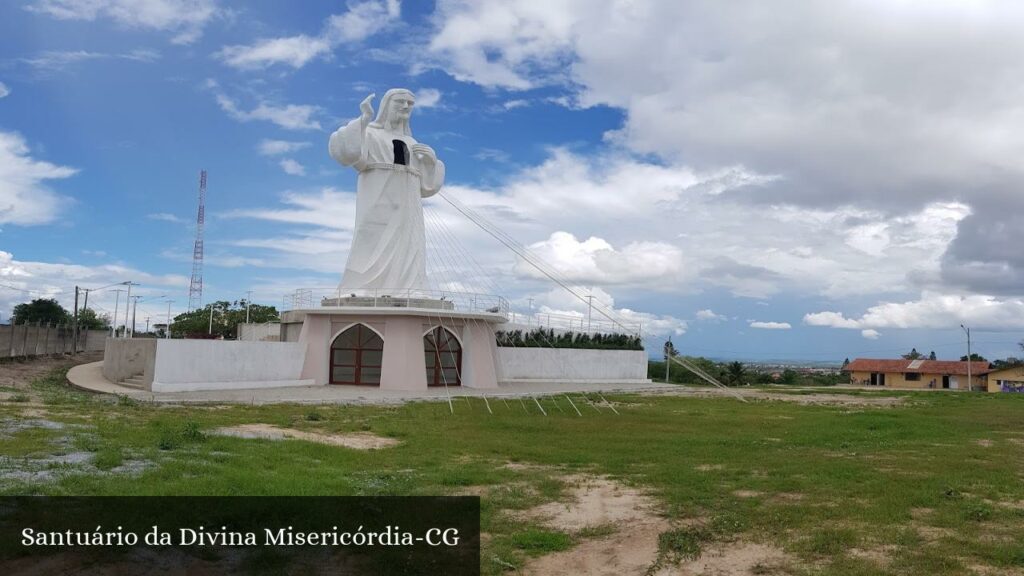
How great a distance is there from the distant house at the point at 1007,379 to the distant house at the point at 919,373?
2.06ft

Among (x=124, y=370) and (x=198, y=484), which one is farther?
(x=124, y=370)

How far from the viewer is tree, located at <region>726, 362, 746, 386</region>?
46109 millimetres

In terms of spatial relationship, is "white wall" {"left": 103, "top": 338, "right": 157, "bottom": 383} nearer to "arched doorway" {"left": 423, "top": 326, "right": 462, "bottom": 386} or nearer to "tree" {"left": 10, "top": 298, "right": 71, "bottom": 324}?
"arched doorway" {"left": 423, "top": 326, "right": 462, "bottom": 386}

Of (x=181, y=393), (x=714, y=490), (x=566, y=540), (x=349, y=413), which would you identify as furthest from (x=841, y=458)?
(x=181, y=393)

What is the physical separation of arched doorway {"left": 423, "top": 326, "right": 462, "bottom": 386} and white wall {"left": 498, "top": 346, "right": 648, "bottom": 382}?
3741mm

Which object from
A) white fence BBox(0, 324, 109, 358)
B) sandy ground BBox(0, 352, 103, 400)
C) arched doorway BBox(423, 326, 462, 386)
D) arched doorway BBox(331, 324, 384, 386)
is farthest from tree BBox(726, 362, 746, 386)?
white fence BBox(0, 324, 109, 358)

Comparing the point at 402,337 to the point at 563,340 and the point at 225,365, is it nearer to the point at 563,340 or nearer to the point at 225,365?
the point at 225,365

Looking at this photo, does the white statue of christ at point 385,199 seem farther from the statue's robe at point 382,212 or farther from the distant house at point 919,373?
the distant house at point 919,373

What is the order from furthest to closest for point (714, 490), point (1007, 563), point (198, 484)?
point (714, 490), point (198, 484), point (1007, 563)

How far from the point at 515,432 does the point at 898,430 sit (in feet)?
28.1

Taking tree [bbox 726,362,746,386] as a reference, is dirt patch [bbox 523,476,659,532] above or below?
below

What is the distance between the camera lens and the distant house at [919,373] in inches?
1966

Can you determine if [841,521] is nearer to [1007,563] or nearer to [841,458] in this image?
[1007,563]

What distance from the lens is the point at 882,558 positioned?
6406 mm
